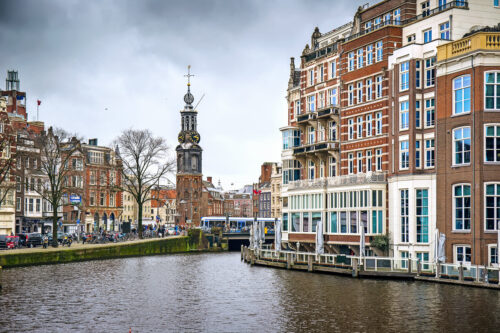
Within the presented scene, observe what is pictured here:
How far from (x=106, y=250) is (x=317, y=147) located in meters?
25.2

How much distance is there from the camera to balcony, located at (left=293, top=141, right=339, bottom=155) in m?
72.2

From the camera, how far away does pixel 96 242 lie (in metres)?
89.9

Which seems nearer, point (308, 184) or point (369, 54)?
point (369, 54)

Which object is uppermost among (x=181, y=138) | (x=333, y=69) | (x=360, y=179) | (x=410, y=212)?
(x=181, y=138)

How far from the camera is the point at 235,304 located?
Result: 145 feet

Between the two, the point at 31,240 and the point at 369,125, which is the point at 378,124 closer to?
the point at 369,125

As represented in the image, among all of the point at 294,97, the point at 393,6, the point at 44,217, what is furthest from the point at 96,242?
the point at 393,6

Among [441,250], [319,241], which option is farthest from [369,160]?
[441,250]

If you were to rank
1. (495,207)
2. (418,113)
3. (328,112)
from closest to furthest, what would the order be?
(495,207) → (418,113) → (328,112)

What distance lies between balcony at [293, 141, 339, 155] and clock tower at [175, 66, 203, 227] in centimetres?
10349

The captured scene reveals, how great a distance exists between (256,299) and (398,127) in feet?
72.4

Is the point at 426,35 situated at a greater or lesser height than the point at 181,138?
lesser

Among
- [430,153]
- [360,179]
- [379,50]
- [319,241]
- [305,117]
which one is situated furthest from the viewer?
[305,117]

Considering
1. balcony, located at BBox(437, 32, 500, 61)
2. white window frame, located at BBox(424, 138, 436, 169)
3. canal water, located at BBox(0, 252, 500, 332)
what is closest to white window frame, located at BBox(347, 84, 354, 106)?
white window frame, located at BBox(424, 138, 436, 169)
